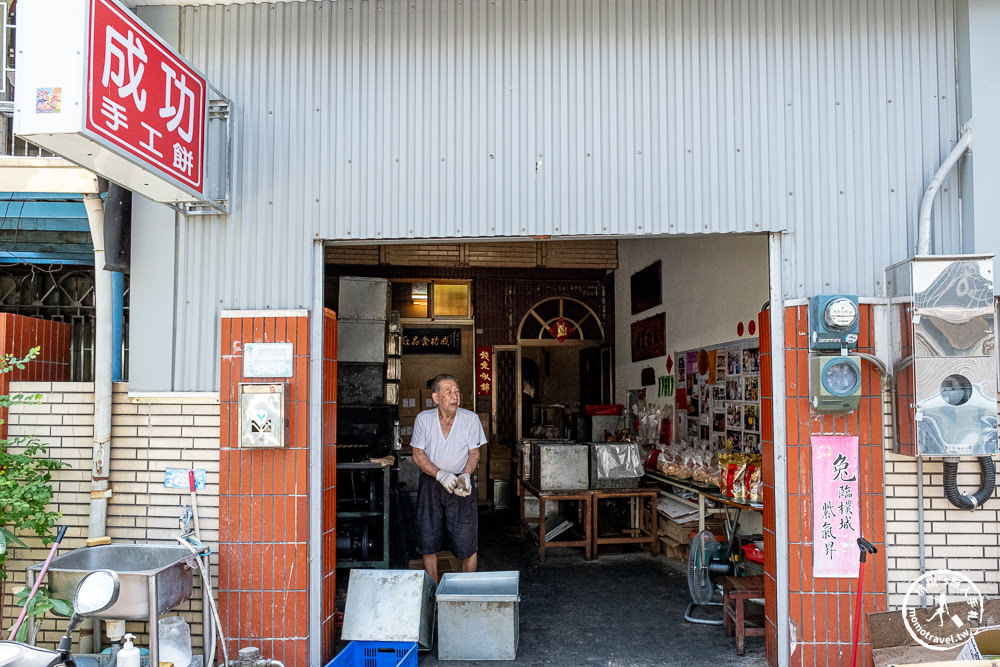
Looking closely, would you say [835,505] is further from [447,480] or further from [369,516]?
[369,516]

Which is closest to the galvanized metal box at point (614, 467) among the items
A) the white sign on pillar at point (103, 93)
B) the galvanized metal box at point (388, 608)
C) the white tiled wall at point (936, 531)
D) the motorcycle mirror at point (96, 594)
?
the galvanized metal box at point (388, 608)

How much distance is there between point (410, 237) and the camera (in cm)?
499

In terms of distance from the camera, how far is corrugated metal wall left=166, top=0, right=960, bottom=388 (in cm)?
488

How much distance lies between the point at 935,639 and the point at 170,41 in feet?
20.2

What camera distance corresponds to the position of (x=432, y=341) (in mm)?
12727

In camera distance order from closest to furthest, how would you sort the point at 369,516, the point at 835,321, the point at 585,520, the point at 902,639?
the point at 902,639 → the point at 835,321 → the point at 369,516 → the point at 585,520

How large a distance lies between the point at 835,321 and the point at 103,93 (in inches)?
165

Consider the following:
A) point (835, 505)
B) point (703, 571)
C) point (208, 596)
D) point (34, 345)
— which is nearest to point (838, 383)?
point (835, 505)

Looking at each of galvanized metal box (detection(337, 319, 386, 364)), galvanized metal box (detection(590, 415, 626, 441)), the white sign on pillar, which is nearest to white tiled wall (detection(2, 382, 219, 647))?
the white sign on pillar

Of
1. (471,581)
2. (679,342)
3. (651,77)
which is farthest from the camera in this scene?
(679,342)

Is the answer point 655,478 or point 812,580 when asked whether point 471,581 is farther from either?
point 655,478

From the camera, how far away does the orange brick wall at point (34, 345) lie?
16.8ft

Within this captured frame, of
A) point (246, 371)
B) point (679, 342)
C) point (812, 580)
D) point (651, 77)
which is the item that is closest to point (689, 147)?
point (651, 77)

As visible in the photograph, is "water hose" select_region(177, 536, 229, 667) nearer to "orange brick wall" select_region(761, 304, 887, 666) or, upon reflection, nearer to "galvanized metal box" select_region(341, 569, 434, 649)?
"galvanized metal box" select_region(341, 569, 434, 649)
